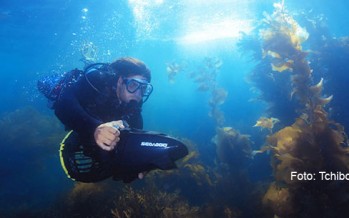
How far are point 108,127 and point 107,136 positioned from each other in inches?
3.4

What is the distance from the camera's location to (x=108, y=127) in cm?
255

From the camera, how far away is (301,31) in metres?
6.84

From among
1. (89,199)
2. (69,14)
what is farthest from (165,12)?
(89,199)

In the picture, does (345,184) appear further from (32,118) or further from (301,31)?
(32,118)

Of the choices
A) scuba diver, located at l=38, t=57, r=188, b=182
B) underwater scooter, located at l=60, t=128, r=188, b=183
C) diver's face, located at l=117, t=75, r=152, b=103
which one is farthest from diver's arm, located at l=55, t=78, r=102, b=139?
diver's face, located at l=117, t=75, r=152, b=103

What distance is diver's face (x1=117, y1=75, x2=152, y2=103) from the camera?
4023 mm

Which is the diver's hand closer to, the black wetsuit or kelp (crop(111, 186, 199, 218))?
the black wetsuit

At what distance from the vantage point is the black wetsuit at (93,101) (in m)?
3.16

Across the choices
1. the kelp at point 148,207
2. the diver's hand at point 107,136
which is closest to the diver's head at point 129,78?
the diver's hand at point 107,136

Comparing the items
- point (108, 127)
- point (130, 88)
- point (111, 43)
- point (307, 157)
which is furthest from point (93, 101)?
point (111, 43)

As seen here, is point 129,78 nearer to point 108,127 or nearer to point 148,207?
point 108,127

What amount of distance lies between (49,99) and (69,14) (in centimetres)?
2001

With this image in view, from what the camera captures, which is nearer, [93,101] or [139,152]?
[139,152]

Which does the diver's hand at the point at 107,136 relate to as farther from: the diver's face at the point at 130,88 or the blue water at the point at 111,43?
the blue water at the point at 111,43
